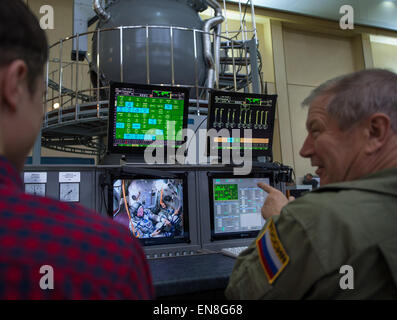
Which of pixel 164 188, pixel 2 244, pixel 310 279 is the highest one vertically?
pixel 164 188

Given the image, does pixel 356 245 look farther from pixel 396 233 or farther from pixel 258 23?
pixel 258 23

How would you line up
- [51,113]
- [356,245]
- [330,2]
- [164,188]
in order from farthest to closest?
1. [330,2]
2. [51,113]
3. [164,188]
4. [356,245]

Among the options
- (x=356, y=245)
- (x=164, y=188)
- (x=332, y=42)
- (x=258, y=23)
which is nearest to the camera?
(x=356, y=245)

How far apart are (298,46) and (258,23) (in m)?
1.10

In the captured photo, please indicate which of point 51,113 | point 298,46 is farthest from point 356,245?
point 298,46

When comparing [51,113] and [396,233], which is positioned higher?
[51,113]

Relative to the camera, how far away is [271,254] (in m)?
0.68

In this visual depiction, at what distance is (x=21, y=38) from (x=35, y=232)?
224 millimetres

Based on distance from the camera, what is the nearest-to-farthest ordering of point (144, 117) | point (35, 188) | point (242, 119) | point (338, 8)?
1. point (35, 188)
2. point (144, 117)
3. point (242, 119)
4. point (338, 8)

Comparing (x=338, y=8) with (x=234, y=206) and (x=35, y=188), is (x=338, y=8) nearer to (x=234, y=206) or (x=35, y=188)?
(x=234, y=206)

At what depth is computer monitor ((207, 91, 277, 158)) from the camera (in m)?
1.85

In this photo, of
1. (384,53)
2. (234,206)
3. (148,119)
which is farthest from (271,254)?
(384,53)
